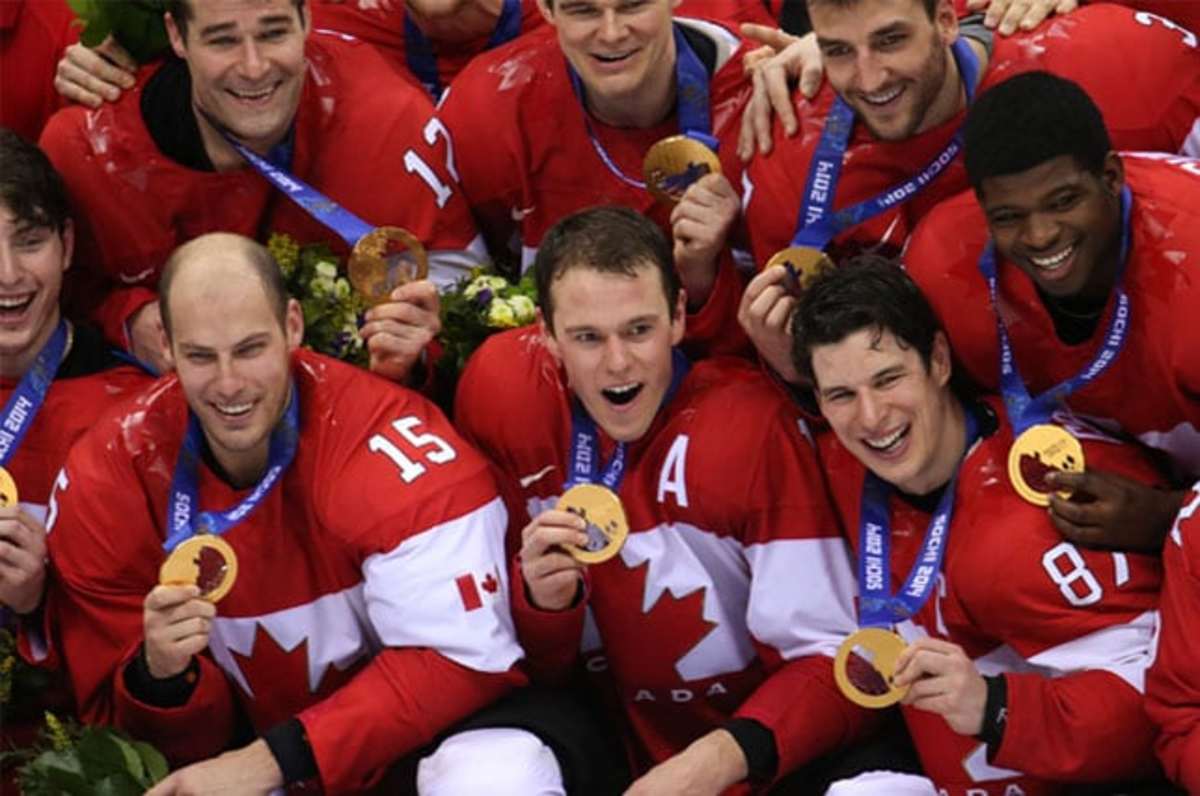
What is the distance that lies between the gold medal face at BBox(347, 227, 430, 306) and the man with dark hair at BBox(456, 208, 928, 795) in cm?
33

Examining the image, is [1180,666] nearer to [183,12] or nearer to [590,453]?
[590,453]

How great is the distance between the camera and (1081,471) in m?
4.77

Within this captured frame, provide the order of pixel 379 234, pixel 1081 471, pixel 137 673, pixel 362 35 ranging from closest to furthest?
pixel 1081 471
pixel 137 673
pixel 379 234
pixel 362 35

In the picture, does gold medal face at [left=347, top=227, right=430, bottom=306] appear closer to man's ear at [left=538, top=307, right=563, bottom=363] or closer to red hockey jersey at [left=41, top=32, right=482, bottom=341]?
red hockey jersey at [left=41, top=32, right=482, bottom=341]

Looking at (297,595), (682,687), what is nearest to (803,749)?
(682,687)

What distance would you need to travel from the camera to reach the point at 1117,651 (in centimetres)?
469

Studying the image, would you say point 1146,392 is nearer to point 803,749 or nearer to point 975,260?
point 975,260

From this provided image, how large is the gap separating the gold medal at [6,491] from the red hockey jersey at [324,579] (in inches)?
4.8

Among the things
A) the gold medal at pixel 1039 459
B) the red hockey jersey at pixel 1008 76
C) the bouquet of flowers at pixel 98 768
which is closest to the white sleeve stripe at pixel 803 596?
the gold medal at pixel 1039 459

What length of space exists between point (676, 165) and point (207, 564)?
1366 mm

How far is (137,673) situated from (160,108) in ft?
4.70

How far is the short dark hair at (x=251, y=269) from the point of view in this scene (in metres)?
5.14

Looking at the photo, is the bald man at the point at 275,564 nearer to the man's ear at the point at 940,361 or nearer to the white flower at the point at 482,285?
the white flower at the point at 482,285

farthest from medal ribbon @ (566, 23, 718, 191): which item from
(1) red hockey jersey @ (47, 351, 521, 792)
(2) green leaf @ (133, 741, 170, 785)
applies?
(2) green leaf @ (133, 741, 170, 785)
